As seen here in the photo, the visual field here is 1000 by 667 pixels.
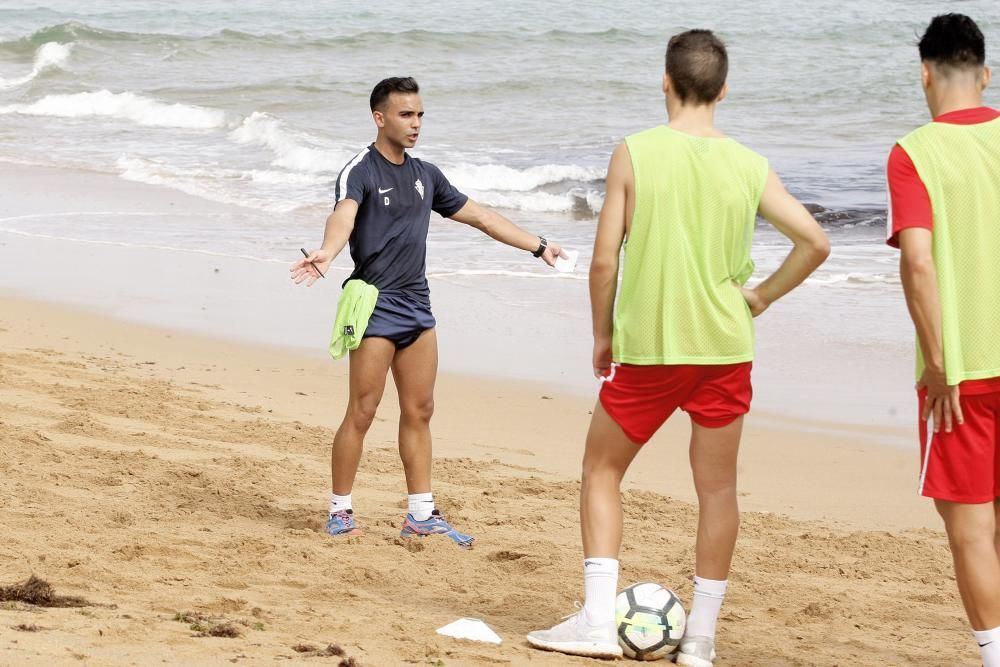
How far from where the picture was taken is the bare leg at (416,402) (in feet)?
19.1

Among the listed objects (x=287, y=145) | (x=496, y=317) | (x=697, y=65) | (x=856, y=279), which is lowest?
(x=496, y=317)

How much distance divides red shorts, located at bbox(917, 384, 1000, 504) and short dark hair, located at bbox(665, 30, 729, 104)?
3.71ft

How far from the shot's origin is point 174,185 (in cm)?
1675

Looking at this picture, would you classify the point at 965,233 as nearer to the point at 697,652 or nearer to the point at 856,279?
the point at 697,652

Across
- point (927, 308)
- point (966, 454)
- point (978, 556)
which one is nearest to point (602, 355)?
point (927, 308)

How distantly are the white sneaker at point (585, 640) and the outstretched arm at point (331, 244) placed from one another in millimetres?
1619

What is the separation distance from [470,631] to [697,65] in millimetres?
1995

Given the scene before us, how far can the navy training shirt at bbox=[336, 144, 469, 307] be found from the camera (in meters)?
5.68

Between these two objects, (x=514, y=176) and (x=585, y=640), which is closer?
(x=585, y=640)

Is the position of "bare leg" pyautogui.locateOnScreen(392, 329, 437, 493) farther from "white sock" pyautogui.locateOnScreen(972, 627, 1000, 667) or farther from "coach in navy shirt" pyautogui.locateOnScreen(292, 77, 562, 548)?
"white sock" pyautogui.locateOnScreen(972, 627, 1000, 667)

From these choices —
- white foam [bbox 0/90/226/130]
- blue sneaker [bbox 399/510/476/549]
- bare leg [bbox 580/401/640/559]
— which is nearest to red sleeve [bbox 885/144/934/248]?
bare leg [bbox 580/401/640/559]

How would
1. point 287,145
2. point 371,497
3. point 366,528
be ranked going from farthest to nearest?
point 287,145
point 371,497
point 366,528

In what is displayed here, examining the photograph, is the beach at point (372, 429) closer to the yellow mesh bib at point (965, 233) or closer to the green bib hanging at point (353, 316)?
the green bib hanging at point (353, 316)

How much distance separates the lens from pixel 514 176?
17.6 m
